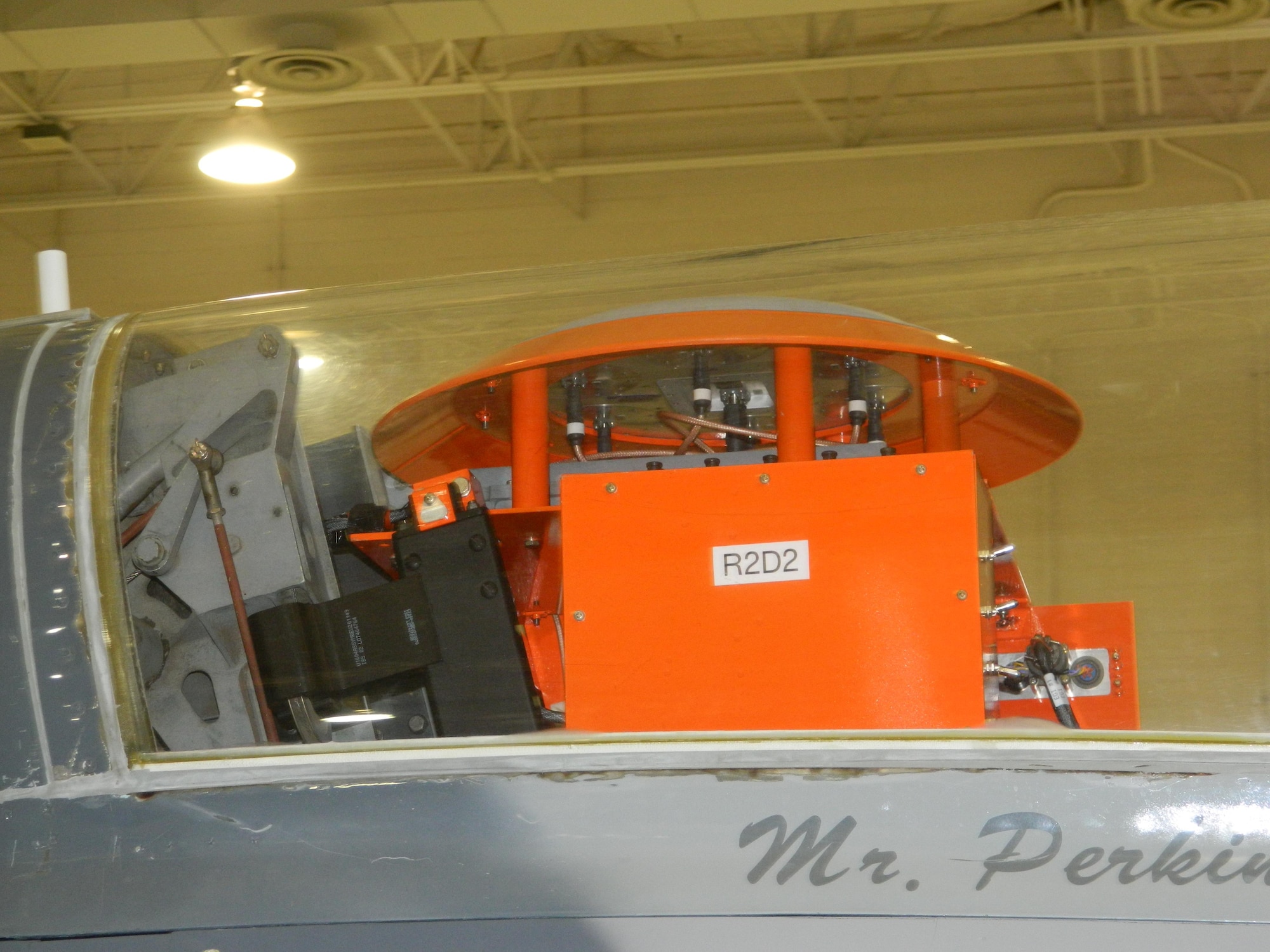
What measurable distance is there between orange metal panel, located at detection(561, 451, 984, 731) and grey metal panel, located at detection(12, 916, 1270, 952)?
0.28m

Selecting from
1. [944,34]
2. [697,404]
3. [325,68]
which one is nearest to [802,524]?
[697,404]

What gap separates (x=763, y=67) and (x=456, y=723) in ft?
20.4

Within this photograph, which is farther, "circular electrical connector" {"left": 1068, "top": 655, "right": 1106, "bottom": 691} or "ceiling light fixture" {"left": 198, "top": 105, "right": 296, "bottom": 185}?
"ceiling light fixture" {"left": 198, "top": 105, "right": 296, "bottom": 185}

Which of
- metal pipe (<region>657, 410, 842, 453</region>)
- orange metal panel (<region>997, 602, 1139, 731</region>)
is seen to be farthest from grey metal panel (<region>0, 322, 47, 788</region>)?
orange metal panel (<region>997, 602, 1139, 731</region>)

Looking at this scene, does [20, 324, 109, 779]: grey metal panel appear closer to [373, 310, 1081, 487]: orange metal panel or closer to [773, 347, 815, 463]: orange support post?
[373, 310, 1081, 487]: orange metal panel

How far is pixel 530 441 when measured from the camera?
2014 mm

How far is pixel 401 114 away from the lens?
922cm

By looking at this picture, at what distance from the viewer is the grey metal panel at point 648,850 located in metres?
1.36

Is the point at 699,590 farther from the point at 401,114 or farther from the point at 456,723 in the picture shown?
the point at 401,114

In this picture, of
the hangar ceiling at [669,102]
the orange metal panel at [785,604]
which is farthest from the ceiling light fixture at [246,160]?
the orange metal panel at [785,604]

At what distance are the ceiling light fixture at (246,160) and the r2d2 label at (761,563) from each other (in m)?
5.74

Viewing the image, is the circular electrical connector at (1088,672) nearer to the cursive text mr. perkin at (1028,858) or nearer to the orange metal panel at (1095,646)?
the orange metal panel at (1095,646)

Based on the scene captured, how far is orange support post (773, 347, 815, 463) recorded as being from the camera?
73.9 inches

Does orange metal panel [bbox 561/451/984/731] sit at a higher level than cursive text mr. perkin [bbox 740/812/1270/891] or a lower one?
higher
